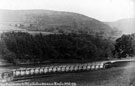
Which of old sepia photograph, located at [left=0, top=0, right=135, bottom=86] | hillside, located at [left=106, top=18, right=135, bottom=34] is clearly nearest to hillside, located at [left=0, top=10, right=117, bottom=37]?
old sepia photograph, located at [left=0, top=0, right=135, bottom=86]

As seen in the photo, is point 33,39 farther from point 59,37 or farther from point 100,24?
point 100,24

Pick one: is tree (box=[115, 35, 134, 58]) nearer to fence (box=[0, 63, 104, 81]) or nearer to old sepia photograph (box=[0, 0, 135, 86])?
old sepia photograph (box=[0, 0, 135, 86])

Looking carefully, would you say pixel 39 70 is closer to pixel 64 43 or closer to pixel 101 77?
pixel 64 43

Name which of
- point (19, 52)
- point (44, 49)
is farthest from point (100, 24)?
point (19, 52)

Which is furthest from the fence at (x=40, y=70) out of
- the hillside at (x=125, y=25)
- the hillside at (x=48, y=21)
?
the hillside at (x=125, y=25)

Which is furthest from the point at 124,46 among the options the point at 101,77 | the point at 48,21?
the point at 48,21

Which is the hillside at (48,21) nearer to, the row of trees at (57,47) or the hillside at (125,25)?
the row of trees at (57,47)
